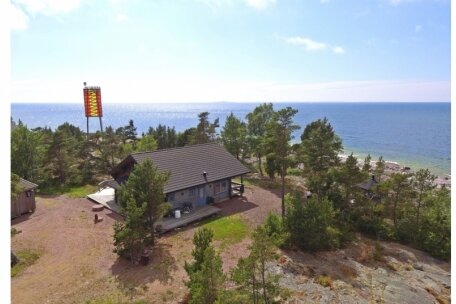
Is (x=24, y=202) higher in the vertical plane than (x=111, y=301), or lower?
higher

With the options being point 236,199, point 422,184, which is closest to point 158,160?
point 236,199

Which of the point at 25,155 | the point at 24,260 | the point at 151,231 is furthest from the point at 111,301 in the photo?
the point at 25,155

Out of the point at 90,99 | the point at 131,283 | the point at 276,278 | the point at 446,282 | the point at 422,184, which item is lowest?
the point at 446,282

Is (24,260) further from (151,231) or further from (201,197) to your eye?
(201,197)

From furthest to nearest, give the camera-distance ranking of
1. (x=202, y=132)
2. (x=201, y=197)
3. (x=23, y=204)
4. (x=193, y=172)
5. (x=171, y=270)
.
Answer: (x=202, y=132)
(x=201, y=197)
(x=193, y=172)
(x=23, y=204)
(x=171, y=270)

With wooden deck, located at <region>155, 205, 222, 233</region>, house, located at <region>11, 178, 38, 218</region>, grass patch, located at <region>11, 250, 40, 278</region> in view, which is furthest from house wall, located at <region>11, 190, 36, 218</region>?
wooden deck, located at <region>155, 205, 222, 233</region>

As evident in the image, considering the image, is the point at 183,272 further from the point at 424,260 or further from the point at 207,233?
the point at 424,260

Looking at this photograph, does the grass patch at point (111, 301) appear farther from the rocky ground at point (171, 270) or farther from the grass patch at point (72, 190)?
the grass patch at point (72, 190)

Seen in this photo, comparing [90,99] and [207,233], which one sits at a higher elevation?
[90,99]
